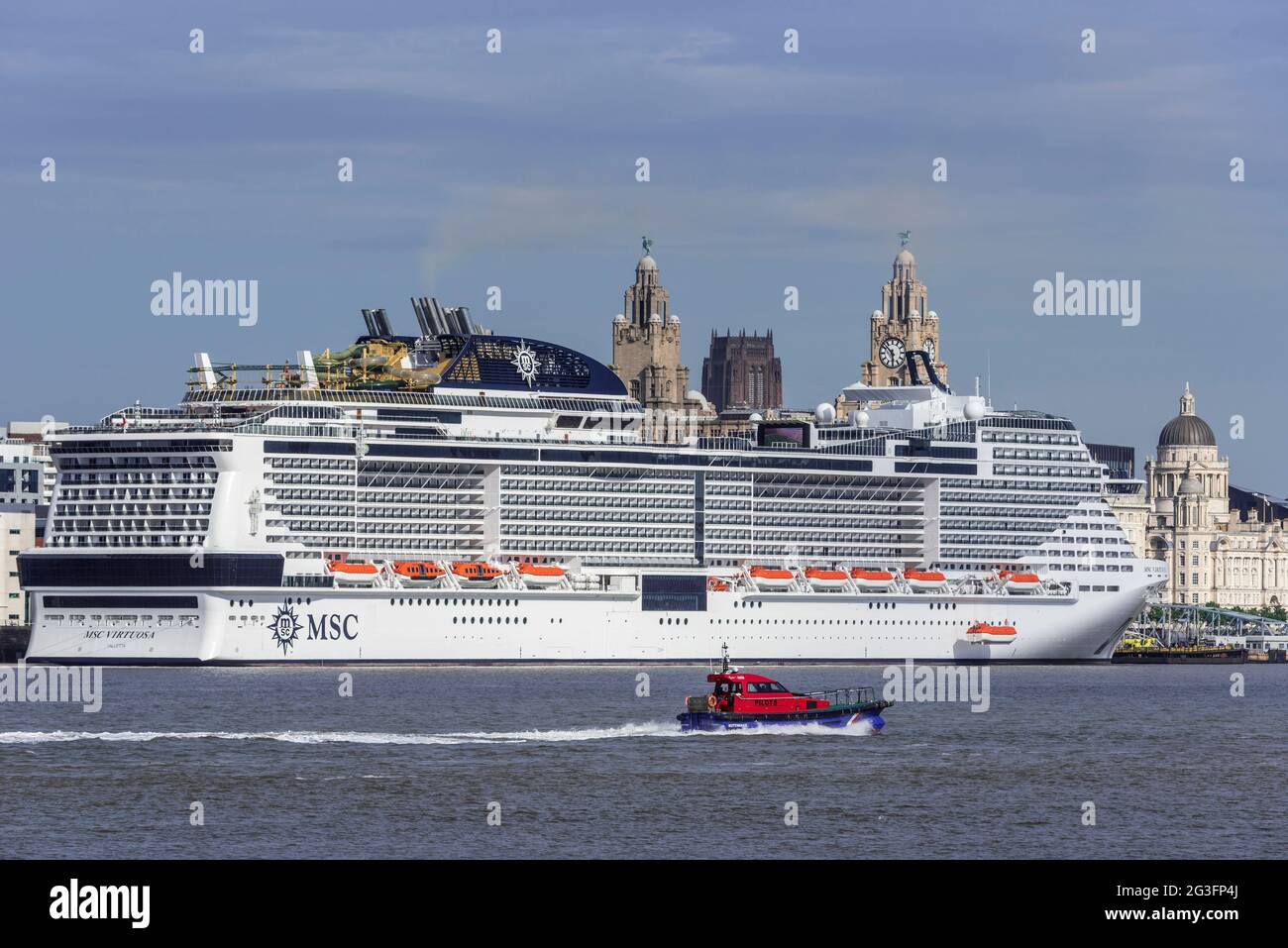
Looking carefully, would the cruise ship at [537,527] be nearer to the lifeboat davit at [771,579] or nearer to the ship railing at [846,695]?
the lifeboat davit at [771,579]

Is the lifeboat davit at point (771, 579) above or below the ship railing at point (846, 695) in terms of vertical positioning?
above

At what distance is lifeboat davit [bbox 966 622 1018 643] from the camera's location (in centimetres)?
13288

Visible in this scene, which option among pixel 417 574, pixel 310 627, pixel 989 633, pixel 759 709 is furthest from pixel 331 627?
pixel 759 709

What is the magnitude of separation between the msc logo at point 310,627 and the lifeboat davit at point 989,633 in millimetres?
37230

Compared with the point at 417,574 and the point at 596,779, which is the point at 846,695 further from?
the point at 417,574

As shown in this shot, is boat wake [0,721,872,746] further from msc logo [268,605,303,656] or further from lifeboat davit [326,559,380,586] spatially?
lifeboat davit [326,559,380,586]

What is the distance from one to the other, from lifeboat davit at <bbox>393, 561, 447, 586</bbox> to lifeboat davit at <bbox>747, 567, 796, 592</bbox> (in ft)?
62.3

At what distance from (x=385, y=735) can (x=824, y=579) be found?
6343 cm

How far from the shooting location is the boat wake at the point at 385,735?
2650 inches

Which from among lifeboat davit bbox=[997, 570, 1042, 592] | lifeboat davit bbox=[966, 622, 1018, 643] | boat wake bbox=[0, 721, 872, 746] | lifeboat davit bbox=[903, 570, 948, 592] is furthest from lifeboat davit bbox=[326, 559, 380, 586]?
boat wake bbox=[0, 721, 872, 746]

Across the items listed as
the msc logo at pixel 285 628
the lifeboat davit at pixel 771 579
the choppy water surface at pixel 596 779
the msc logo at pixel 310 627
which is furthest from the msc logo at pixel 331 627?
the lifeboat davit at pixel 771 579
